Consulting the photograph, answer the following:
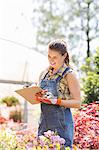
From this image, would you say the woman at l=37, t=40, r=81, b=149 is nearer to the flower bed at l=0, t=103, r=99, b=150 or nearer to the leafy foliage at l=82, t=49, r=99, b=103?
the flower bed at l=0, t=103, r=99, b=150

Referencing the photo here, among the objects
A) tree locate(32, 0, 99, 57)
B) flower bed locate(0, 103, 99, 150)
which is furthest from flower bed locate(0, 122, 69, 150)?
tree locate(32, 0, 99, 57)

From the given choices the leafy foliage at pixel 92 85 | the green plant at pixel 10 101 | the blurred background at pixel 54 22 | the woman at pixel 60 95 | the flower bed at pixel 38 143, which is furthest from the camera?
the blurred background at pixel 54 22

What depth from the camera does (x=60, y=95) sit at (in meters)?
3.93

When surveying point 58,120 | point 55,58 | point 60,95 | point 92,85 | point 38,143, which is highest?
point 92,85

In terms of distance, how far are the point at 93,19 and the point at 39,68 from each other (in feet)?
33.2

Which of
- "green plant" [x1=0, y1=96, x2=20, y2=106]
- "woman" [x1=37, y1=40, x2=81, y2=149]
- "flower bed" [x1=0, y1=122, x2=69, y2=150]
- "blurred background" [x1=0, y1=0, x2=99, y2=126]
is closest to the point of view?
"flower bed" [x1=0, y1=122, x2=69, y2=150]

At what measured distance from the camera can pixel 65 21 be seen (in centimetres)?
2555

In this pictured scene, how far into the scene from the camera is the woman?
3.83m

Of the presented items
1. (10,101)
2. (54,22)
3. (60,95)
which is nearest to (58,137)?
(60,95)

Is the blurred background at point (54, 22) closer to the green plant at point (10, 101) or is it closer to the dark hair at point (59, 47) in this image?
the green plant at point (10, 101)

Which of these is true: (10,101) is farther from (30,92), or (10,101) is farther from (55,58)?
(55,58)

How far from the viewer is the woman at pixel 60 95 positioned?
3.83m

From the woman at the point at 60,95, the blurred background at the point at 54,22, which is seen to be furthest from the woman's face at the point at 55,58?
the blurred background at the point at 54,22

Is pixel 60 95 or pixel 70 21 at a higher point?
pixel 70 21
